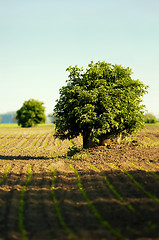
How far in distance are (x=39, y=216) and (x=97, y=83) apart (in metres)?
14.8

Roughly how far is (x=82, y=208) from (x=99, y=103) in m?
13.3

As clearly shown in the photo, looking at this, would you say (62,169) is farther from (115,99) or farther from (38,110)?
(38,110)

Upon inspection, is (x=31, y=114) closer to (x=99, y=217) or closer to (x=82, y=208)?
(x=82, y=208)

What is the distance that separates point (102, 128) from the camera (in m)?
21.9

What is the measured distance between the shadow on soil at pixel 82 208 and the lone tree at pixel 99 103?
6.99m

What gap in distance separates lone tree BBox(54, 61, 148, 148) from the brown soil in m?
3.94

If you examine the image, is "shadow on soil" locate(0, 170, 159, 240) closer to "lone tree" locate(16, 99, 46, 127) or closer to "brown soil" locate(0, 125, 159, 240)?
"brown soil" locate(0, 125, 159, 240)

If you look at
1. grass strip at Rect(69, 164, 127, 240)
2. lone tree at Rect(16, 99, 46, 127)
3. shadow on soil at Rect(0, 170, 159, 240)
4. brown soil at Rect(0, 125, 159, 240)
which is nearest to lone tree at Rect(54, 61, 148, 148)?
brown soil at Rect(0, 125, 159, 240)

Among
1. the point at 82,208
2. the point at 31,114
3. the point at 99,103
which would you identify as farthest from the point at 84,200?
the point at 31,114

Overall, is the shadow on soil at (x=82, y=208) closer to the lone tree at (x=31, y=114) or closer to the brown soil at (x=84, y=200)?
the brown soil at (x=84, y=200)

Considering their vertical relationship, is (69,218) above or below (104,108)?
below

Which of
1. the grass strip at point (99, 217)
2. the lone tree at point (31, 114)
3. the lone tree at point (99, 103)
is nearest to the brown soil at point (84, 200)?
the grass strip at point (99, 217)

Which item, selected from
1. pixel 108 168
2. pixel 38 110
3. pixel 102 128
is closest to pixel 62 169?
pixel 108 168

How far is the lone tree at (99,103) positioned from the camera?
2188 cm
